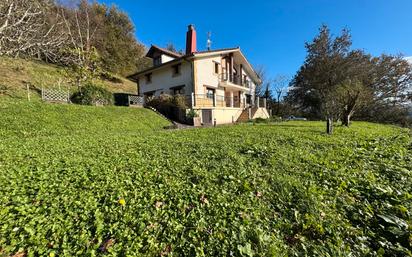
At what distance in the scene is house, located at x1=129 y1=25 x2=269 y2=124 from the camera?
1734 cm

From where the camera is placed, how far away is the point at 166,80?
20062mm

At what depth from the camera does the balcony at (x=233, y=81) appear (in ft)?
68.0

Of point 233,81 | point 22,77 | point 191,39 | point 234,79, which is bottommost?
point 22,77

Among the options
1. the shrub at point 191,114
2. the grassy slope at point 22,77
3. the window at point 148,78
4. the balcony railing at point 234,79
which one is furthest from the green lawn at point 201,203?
the window at point 148,78

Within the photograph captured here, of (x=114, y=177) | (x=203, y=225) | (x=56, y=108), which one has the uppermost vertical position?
(x=56, y=108)

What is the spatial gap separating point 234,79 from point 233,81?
48 cm

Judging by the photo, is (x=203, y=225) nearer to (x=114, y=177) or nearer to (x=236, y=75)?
(x=114, y=177)

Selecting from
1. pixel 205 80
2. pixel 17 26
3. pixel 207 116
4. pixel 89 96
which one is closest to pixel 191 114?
pixel 207 116

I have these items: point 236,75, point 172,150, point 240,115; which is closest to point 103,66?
point 236,75

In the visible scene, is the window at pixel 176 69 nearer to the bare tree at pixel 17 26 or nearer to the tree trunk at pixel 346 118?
the bare tree at pixel 17 26

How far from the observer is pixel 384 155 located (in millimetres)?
5176

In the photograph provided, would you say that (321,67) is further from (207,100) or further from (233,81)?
(207,100)

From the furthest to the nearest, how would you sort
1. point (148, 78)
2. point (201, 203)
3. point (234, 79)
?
point (234, 79), point (148, 78), point (201, 203)

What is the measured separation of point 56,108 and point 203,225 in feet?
38.2
